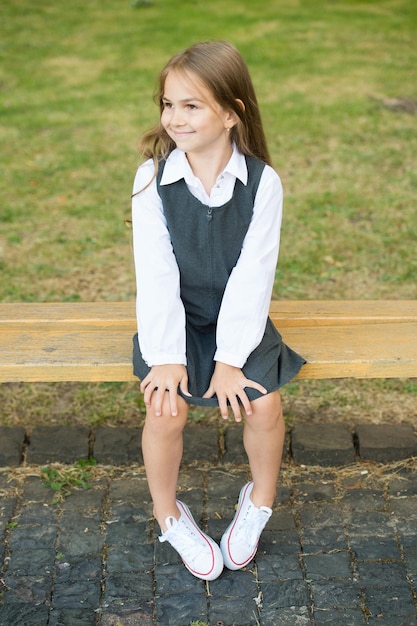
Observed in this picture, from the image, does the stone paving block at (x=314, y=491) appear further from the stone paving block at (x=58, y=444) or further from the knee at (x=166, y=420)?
the stone paving block at (x=58, y=444)

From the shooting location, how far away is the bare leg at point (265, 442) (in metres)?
2.57

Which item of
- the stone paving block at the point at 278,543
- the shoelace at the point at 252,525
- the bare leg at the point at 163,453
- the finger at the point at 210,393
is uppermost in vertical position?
the finger at the point at 210,393

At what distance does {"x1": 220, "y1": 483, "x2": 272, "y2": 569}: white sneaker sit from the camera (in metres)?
2.66

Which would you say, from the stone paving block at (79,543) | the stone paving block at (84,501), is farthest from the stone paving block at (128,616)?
the stone paving block at (84,501)

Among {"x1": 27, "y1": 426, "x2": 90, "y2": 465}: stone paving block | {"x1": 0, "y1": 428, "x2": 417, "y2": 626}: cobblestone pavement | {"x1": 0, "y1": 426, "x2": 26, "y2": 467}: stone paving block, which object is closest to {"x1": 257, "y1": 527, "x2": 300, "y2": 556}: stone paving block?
{"x1": 0, "y1": 428, "x2": 417, "y2": 626}: cobblestone pavement

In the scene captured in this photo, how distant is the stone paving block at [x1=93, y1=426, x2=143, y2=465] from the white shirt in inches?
29.2

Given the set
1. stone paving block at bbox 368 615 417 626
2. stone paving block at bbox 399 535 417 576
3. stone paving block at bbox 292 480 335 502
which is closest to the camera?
stone paving block at bbox 368 615 417 626

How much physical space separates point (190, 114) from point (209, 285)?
58cm

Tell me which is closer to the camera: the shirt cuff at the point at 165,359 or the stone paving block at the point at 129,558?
the shirt cuff at the point at 165,359

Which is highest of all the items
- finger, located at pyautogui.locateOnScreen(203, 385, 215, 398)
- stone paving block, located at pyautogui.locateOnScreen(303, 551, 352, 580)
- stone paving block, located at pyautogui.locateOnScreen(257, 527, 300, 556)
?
finger, located at pyautogui.locateOnScreen(203, 385, 215, 398)

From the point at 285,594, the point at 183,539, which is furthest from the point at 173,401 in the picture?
the point at 285,594

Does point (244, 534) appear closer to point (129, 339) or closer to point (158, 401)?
point (158, 401)

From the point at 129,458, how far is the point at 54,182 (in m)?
2.97

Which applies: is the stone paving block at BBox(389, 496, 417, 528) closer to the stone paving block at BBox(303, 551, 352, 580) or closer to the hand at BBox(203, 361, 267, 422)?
the stone paving block at BBox(303, 551, 352, 580)
